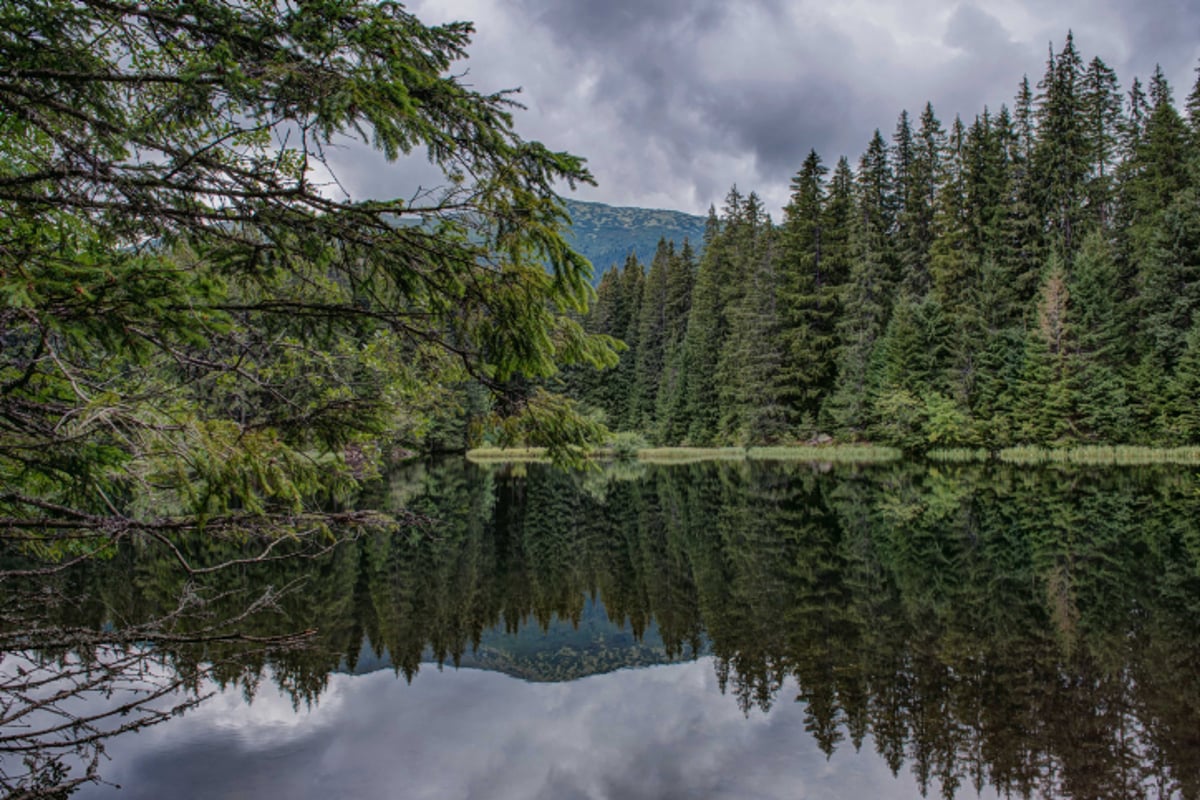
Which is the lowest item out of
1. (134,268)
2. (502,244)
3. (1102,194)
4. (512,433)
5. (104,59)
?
(512,433)

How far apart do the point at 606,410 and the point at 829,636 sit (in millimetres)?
46065

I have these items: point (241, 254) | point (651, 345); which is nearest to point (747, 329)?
point (651, 345)

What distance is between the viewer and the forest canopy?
265 cm

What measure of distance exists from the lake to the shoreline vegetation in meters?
6.34

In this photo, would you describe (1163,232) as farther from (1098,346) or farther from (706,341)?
(706,341)

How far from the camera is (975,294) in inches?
1248

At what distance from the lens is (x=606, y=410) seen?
5341 cm

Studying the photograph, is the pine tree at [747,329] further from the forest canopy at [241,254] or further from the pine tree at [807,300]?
the forest canopy at [241,254]

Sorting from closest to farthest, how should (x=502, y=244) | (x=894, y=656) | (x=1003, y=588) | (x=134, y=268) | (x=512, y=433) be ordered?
1. (x=134, y=268)
2. (x=502, y=244)
3. (x=512, y=433)
4. (x=894, y=656)
5. (x=1003, y=588)

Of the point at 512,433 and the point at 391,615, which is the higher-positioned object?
the point at 512,433

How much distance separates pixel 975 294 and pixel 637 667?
30765mm

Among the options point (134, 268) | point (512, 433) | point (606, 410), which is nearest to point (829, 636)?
point (512, 433)

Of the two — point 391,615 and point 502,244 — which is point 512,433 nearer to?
point 502,244

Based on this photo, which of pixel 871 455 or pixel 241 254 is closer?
pixel 241 254
